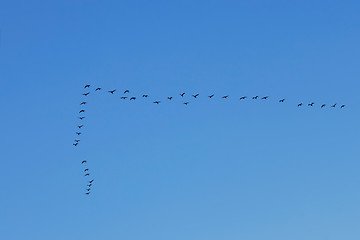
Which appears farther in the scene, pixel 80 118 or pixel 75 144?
pixel 75 144

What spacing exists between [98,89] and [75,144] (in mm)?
38465

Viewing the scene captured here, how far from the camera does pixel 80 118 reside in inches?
3447

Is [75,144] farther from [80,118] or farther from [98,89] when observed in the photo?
[98,89]

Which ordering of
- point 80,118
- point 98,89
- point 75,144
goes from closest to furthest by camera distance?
point 98,89
point 80,118
point 75,144

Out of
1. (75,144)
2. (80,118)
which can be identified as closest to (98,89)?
(80,118)

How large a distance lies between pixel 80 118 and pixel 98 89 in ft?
75.6

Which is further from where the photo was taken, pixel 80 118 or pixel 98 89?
pixel 80 118

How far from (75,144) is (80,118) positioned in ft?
52.9

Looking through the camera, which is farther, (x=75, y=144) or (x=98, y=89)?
(x=75, y=144)

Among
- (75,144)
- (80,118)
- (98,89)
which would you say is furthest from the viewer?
(75,144)

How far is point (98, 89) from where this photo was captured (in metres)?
71.4
